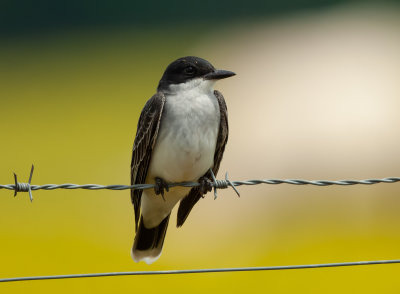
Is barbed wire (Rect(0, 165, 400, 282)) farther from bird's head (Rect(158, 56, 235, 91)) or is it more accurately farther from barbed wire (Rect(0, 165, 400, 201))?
bird's head (Rect(158, 56, 235, 91))

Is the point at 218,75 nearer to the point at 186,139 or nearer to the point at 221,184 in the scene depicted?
the point at 186,139

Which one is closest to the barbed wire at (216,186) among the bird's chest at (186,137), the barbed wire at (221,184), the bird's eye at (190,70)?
the barbed wire at (221,184)

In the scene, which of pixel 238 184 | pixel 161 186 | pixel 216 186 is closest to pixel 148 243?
pixel 161 186

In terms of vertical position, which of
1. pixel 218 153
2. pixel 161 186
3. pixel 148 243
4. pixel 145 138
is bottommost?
pixel 148 243

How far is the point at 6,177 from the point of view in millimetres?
12859

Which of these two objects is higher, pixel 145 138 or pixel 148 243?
pixel 145 138

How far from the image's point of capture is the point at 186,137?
206 inches

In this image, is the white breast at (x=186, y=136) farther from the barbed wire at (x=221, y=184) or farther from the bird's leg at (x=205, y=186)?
the barbed wire at (x=221, y=184)

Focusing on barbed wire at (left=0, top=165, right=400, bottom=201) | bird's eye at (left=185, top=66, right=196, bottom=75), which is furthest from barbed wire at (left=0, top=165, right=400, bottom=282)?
bird's eye at (left=185, top=66, right=196, bottom=75)

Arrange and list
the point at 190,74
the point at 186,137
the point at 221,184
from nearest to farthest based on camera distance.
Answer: the point at 221,184 < the point at 186,137 < the point at 190,74

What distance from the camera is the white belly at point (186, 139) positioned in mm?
5242

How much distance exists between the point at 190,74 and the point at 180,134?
62 cm

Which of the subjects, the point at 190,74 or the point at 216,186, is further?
the point at 190,74

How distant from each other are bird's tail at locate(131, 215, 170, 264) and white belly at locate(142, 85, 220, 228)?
70cm
